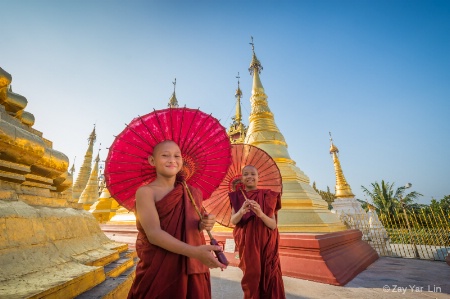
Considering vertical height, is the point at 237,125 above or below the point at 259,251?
above

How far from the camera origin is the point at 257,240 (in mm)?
2695

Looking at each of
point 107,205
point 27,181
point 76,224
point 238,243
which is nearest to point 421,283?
point 238,243

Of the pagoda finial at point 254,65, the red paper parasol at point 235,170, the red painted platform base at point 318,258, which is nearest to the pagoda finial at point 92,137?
the pagoda finial at point 254,65

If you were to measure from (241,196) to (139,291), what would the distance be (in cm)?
170

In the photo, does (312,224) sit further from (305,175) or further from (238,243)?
(238,243)

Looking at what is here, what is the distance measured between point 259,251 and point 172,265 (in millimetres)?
1502

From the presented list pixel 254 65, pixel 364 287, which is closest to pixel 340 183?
pixel 254 65

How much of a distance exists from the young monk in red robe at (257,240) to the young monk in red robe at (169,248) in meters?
1.00

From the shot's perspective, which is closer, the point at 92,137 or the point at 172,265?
the point at 172,265

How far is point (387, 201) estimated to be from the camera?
28.9m

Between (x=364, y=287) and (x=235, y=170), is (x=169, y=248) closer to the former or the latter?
(x=235, y=170)

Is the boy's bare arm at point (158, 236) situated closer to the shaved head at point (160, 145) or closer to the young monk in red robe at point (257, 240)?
the shaved head at point (160, 145)

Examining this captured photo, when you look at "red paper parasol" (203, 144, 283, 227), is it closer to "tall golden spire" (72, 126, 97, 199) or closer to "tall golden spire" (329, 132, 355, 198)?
"tall golden spire" (329, 132, 355, 198)

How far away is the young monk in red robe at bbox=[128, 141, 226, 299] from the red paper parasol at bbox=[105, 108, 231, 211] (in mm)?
337
